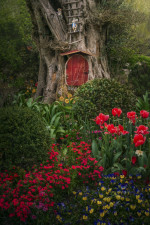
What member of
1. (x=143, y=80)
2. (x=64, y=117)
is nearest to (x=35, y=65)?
(x=143, y=80)

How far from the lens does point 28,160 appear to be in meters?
3.38

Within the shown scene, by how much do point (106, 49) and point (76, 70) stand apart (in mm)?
2299

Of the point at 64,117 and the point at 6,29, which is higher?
the point at 6,29

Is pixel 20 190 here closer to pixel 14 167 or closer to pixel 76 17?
pixel 14 167

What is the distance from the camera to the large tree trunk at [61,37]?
826 cm

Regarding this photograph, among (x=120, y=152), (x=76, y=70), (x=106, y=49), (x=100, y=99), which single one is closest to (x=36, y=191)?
(x=120, y=152)

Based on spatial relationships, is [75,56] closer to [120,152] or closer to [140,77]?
[140,77]

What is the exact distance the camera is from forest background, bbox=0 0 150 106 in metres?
8.88

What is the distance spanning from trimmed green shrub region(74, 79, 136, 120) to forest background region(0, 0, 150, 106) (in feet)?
10.0

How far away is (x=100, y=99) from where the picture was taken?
17.3 ft

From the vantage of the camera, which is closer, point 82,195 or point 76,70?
point 82,195

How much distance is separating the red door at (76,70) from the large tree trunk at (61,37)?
0.21 metres

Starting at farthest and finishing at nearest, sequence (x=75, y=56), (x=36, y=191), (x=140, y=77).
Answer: (x=140, y=77), (x=75, y=56), (x=36, y=191)

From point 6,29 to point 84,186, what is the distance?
470 inches
